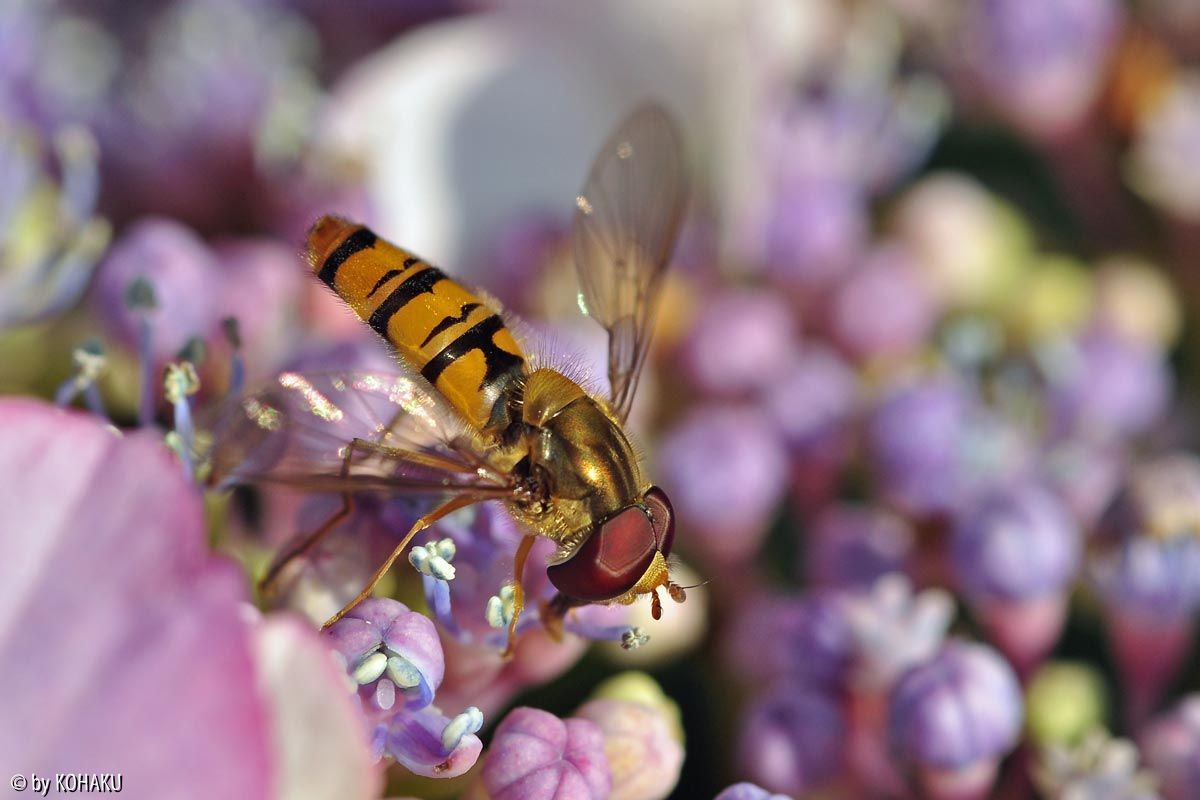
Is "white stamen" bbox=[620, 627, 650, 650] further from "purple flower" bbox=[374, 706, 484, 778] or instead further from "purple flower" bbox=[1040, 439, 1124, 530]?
"purple flower" bbox=[1040, 439, 1124, 530]

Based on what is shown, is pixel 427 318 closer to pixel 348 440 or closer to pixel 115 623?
pixel 348 440

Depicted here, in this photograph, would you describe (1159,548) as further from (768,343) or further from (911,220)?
(911,220)

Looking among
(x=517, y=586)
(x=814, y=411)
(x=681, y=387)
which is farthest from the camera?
(x=681, y=387)

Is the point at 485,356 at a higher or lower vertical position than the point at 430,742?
higher

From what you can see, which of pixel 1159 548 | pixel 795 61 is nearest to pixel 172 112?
pixel 795 61

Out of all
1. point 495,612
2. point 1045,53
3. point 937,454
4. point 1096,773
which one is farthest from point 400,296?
point 1045,53

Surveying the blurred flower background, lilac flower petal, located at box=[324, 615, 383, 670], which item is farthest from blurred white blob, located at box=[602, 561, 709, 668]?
lilac flower petal, located at box=[324, 615, 383, 670]
